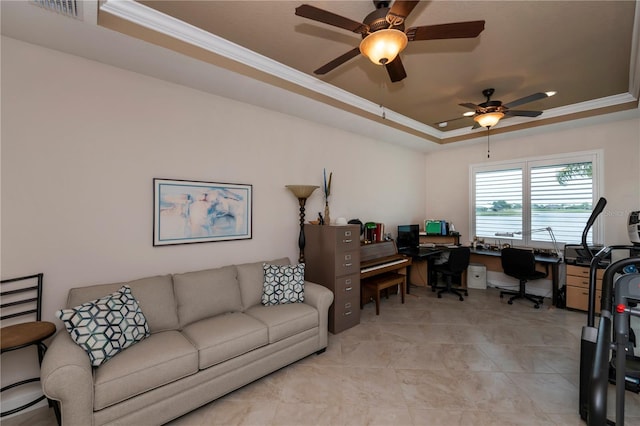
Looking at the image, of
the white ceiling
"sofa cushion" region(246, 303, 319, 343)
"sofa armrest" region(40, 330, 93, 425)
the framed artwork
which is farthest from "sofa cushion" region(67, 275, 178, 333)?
the white ceiling

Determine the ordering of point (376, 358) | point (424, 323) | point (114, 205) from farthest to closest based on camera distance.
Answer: point (424, 323) → point (376, 358) → point (114, 205)

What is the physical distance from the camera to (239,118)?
335 centimetres

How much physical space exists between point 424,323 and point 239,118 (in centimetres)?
356

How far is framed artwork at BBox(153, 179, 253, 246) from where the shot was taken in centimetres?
280

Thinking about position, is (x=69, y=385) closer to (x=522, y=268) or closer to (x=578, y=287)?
(x=522, y=268)

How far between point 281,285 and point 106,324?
1532mm

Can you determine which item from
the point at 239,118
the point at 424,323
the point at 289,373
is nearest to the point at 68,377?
the point at 289,373

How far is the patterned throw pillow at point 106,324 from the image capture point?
1.85m

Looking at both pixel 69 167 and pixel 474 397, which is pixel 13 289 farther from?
pixel 474 397

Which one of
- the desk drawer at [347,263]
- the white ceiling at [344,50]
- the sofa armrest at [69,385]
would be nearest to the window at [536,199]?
the white ceiling at [344,50]

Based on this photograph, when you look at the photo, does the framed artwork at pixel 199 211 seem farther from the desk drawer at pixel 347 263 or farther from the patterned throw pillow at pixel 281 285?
the desk drawer at pixel 347 263

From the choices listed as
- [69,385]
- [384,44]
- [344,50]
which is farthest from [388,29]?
[69,385]

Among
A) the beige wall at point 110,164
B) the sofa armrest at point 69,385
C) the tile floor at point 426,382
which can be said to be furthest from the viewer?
the beige wall at point 110,164

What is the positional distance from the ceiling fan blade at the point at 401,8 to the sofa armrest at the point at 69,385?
9.49 ft
